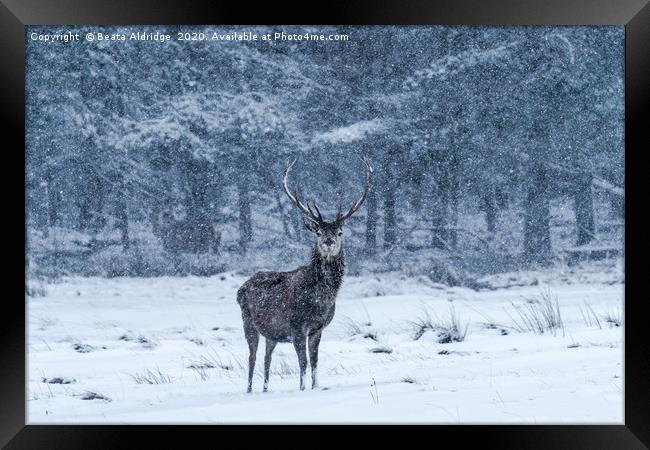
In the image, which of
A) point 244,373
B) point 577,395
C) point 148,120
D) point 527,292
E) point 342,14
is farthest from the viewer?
point 148,120

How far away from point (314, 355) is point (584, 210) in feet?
34.5

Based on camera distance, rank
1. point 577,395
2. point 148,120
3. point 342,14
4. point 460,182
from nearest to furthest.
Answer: point 342,14 < point 577,395 < point 148,120 < point 460,182

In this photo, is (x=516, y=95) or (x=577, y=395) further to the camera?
(x=516, y=95)

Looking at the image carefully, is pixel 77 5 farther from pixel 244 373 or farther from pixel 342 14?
pixel 244 373

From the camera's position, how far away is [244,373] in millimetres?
5820

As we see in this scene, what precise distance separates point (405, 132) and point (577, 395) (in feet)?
27.9

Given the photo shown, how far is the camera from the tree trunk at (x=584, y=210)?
13742mm

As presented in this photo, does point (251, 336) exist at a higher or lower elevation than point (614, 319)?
higher

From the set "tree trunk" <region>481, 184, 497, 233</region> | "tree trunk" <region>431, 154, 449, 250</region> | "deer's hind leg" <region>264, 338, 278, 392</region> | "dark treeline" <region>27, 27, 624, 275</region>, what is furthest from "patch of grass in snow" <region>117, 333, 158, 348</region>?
"tree trunk" <region>481, 184, 497, 233</region>

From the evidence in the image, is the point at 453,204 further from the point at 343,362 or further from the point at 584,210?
the point at 343,362

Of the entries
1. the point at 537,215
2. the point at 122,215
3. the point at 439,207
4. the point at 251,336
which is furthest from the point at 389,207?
the point at 251,336

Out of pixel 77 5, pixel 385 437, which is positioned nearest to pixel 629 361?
pixel 385 437

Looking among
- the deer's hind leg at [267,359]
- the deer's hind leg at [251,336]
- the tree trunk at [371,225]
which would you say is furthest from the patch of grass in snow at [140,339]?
the tree trunk at [371,225]

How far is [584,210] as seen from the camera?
552 inches
